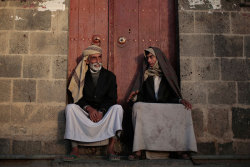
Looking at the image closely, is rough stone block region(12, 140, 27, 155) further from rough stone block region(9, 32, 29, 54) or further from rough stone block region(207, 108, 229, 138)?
rough stone block region(207, 108, 229, 138)

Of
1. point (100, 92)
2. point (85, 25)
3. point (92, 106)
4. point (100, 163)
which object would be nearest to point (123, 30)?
point (85, 25)

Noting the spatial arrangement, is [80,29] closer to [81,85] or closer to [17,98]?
[81,85]

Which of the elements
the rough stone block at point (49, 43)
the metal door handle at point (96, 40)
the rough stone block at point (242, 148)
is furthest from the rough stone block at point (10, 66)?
the rough stone block at point (242, 148)

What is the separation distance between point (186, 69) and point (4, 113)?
10.2 ft

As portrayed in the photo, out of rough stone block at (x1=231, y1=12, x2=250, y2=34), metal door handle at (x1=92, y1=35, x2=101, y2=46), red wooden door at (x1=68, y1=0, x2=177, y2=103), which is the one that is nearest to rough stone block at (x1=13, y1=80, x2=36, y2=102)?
red wooden door at (x1=68, y1=0, x2=177, y2=103)

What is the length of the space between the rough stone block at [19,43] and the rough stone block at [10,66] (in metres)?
0.12

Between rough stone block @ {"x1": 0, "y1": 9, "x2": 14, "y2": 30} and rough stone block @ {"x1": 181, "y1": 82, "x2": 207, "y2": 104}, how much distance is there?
3135 mm

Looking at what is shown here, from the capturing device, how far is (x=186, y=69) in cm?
547

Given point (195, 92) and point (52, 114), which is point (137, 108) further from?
point (52, 114)

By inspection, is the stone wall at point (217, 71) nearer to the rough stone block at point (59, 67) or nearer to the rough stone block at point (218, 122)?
the rough stone block at point (218, 122)

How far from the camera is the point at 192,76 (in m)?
5.46

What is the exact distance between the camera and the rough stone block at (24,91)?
5270 millimetres

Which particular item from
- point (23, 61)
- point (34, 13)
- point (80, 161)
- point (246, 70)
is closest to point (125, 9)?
point (34, 13)

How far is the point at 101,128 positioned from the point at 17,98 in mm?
1525
